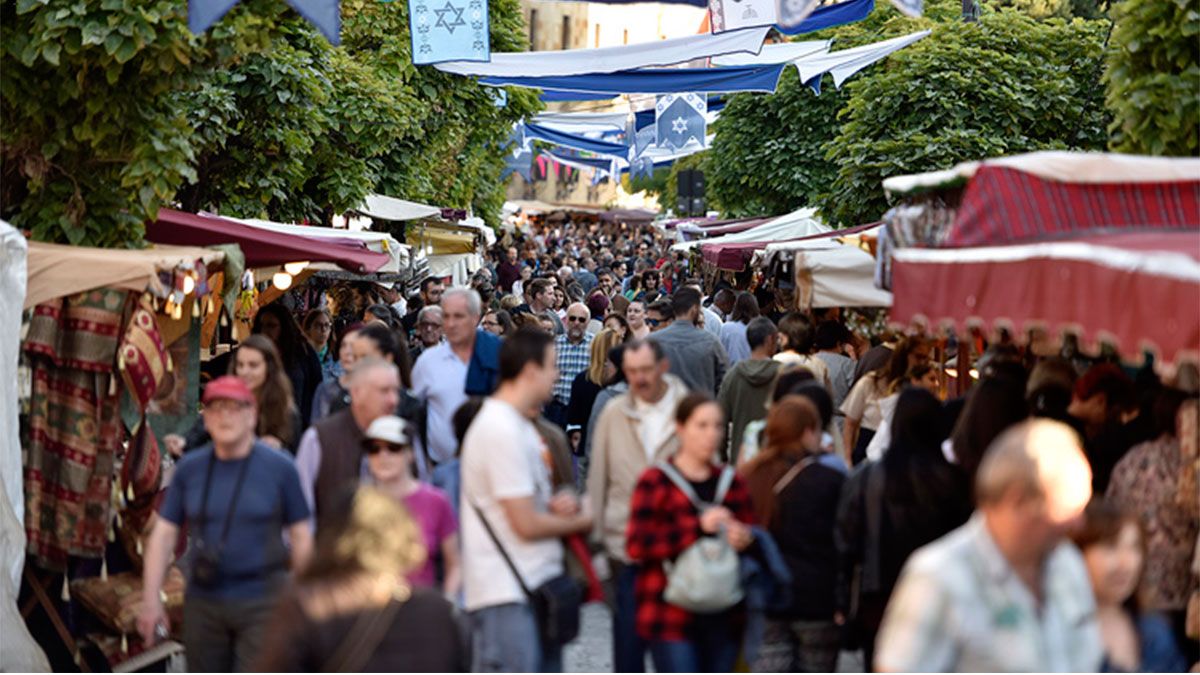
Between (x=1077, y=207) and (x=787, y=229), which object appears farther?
(x=787, y=229)

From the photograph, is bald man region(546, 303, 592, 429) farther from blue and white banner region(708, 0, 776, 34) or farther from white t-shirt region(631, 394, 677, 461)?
white t-shirt region(631, 394, 677, 461)

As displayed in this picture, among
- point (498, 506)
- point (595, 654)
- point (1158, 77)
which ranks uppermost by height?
point (1158, 77)

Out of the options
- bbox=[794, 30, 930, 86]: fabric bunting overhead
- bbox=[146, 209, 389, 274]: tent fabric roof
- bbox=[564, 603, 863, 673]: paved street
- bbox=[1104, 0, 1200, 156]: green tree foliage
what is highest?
bbox=[794, 30, 930, 86]: fabric bunting overhead

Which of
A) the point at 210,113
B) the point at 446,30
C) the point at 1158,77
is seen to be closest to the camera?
the point at 1158,77

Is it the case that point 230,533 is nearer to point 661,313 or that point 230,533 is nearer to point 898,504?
point 898,504

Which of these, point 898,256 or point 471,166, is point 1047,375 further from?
point 471,166

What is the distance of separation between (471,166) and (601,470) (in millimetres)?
26157

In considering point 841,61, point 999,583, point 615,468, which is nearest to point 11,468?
point 615,468

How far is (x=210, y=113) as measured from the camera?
15438 millimetres

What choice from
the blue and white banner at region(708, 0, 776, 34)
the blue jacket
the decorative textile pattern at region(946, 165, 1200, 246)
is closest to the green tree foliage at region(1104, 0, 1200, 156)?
the decorative textile pattern at region(946, 165, 1200, 246)

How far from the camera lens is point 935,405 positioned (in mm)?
7734

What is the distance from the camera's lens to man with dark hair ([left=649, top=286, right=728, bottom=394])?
1234cm

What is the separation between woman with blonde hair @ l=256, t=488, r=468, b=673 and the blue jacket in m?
4.85

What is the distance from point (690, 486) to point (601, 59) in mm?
11561
